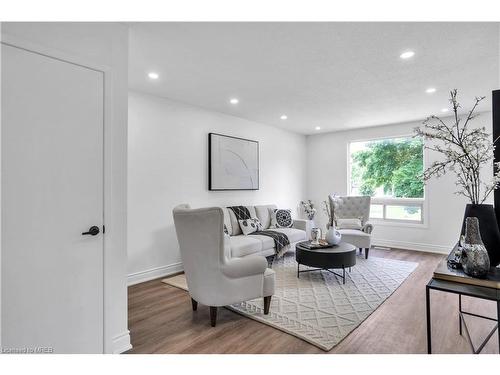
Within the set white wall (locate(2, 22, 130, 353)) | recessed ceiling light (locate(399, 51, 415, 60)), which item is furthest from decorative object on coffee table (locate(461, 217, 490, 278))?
white wall (locate(2, 22, 130, 353))

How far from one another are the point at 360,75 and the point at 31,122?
3076 millimetres

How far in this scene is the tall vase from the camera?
1.81m

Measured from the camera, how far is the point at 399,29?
2170 millimetres

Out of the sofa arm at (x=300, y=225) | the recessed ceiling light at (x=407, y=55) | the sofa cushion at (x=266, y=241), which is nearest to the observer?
the recessed ceiling light at (x=407, y=55)

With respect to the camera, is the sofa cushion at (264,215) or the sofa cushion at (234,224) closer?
the sofa cushion at (234,224)

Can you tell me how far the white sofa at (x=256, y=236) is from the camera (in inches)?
147

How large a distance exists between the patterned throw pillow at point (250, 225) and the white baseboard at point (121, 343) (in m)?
2.52

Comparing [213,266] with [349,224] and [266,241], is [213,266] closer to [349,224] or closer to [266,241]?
[266,241]

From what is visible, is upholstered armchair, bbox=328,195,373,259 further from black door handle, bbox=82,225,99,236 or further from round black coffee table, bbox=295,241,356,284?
black door handle, bbox=82,225,99,236

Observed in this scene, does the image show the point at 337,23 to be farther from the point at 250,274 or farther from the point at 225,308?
the point at 225,308

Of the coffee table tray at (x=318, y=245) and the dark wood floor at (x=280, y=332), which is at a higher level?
the coffee table tray at (x=318, y=245)

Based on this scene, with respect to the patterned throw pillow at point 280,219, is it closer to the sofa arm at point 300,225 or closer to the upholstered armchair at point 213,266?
the sofa arm at point 300,225

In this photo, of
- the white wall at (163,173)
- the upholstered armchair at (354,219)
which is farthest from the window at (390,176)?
the white wall at (163,173)

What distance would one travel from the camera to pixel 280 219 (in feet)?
16.1
